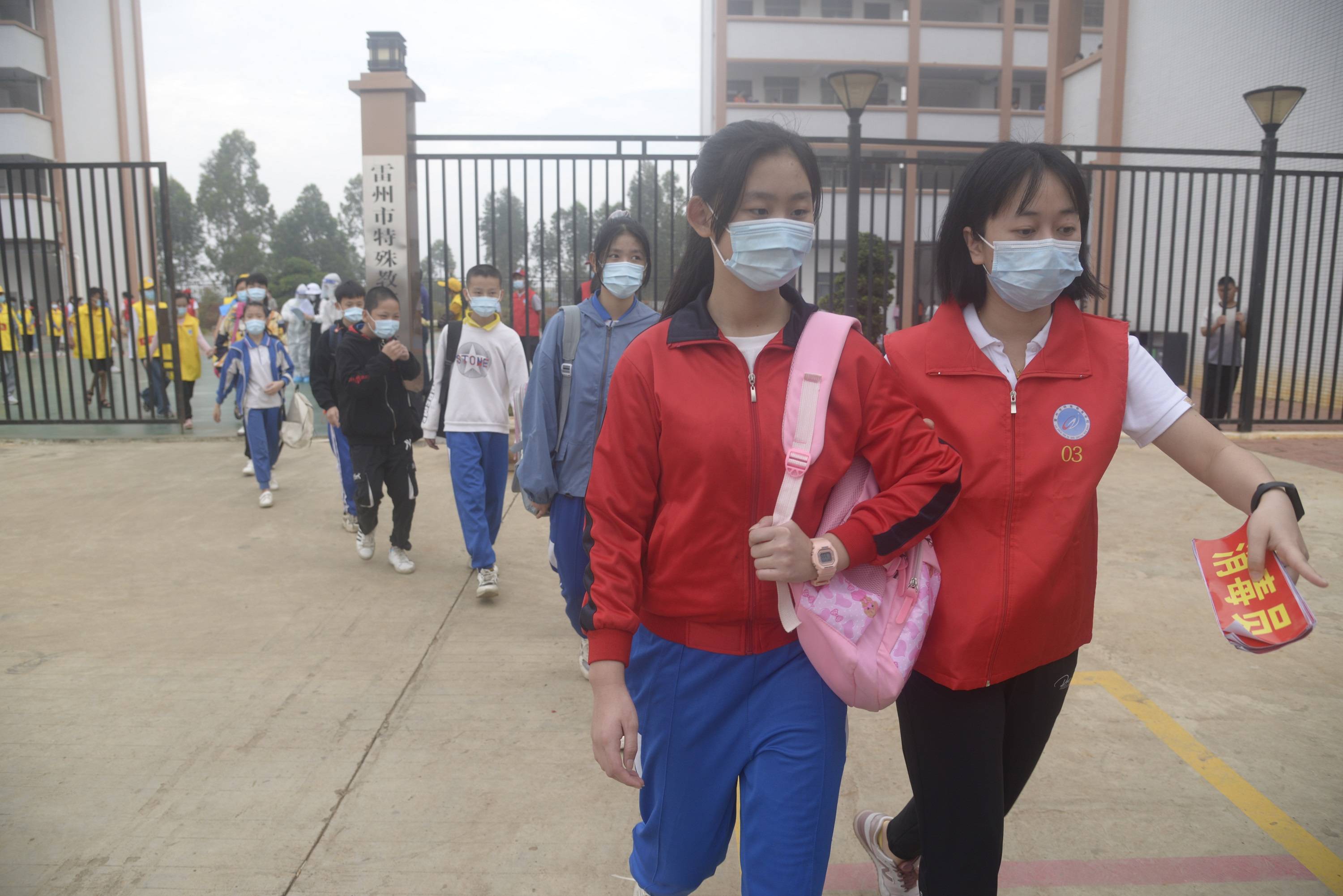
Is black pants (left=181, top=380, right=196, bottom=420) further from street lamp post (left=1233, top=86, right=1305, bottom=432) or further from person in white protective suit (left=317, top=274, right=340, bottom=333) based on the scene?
street lamp post (left=1233, top=86, right=1305, bottom=432)

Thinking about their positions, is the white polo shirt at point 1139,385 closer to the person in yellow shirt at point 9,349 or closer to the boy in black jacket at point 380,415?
the boy in black jacket at point 380,415

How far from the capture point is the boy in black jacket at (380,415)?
18.1ft

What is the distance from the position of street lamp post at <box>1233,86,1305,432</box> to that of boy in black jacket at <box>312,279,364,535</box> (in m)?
8.67

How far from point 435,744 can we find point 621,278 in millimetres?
1952

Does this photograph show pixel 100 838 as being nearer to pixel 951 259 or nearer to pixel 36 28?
pixel 951 259

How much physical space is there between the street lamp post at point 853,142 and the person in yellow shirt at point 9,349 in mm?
8451

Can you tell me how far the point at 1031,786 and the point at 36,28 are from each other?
34778 millimetres

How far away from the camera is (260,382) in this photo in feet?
24.5

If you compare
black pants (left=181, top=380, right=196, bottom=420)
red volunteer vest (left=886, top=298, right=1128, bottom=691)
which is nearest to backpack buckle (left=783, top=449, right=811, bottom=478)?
red volunteer vest (left=886, top=298, right=1128, bottom=691)

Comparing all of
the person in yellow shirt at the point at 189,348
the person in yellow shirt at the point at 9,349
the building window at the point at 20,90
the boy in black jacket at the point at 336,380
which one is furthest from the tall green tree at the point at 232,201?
the boy in black jacket at the point at 336,380

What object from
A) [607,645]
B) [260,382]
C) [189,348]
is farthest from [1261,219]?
[189,348]

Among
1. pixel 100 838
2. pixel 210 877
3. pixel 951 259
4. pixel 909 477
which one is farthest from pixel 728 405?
pixel 100 838

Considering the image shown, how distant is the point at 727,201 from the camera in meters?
1.87

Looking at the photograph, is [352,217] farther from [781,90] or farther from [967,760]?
[967,760]
